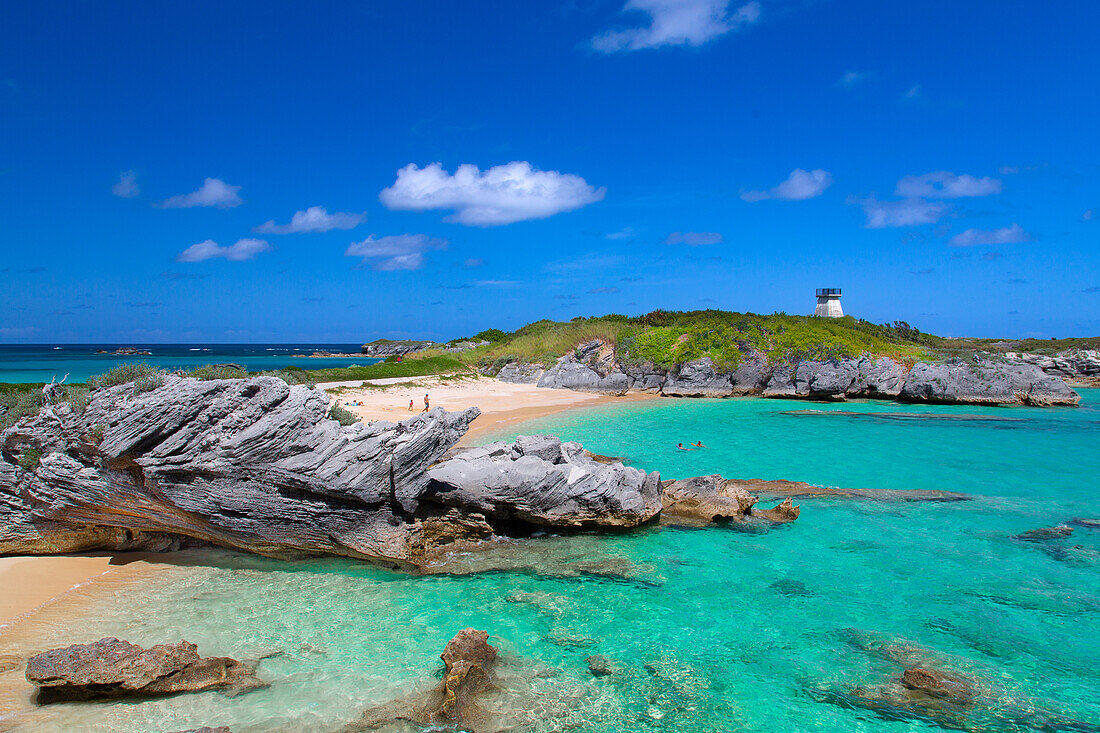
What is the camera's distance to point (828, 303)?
65938mm

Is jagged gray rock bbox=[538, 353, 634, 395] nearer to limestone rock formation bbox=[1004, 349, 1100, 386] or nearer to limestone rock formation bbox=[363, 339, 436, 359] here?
limestone rock formation bbox=[1004, 349, 1100, 386]

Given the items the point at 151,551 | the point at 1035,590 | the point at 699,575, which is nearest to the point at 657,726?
the point at 699,575

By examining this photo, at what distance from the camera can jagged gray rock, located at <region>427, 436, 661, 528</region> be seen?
11.7m

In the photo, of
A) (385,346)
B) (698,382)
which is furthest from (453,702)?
(385,346)

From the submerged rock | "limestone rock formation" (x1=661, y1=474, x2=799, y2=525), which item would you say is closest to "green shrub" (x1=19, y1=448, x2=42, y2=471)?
"limestone rock formation" (x1=661, y1=474, x2=799, y2=525)

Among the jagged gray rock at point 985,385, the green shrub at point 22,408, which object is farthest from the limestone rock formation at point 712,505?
the jagged gray rock at point 985,385

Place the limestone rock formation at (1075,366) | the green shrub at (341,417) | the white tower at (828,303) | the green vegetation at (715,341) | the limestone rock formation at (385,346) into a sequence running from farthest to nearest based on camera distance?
1. the limestone rock formation at (385,346)
2. the white tower at (828,303)
3. the limestone rock formation at (1075,366)
4. the green vegetation at (715,341)
5. the green shrub at (341,417)

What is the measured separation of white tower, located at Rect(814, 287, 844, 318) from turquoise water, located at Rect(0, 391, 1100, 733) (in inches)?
2151

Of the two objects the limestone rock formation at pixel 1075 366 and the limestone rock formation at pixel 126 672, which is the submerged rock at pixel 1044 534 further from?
the limestone rock formation at pixel 1075 366

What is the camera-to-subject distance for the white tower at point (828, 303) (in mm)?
65375

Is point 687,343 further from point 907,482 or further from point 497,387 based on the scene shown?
point 907,482

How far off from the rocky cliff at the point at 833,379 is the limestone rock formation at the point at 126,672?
36949 millimetres

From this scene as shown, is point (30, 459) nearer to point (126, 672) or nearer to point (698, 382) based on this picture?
point (126, 672)

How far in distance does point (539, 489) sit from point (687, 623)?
4327mm
